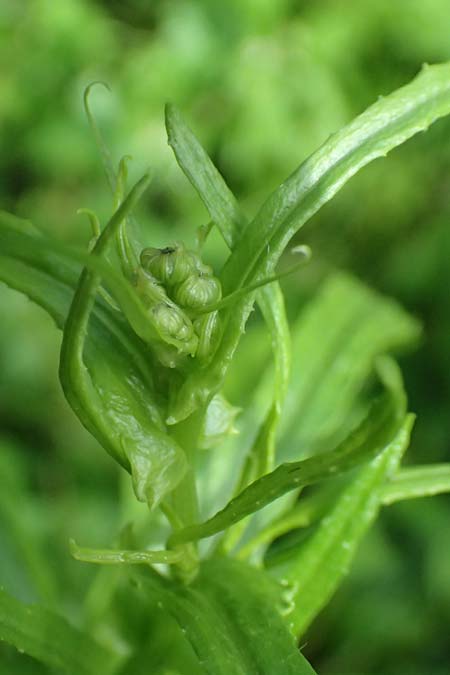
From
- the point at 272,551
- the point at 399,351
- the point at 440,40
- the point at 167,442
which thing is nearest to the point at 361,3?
the point at 440,40

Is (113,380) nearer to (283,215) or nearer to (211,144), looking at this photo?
(283,215)

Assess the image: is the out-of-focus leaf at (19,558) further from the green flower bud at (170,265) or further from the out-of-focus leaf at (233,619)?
the green flower bud at (170,265)

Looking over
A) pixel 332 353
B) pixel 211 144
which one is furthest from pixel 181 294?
pixel 211 144

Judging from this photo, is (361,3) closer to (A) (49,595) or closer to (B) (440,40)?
(B) (440,40)

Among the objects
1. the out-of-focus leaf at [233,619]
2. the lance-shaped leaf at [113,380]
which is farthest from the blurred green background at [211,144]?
the lance-shaped leaf at [113,380]

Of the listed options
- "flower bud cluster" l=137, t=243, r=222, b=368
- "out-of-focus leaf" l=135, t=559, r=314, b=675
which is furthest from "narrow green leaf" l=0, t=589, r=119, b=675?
"flower bud cluster" l=137, t=243, r=222, b=368

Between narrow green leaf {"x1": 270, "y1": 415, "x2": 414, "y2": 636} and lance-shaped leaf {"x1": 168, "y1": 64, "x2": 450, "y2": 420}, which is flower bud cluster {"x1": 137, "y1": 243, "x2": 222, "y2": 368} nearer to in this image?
lance-shaped leaf {"x1": 168, "y1": 64, "x2": 450, "y2": 420}
